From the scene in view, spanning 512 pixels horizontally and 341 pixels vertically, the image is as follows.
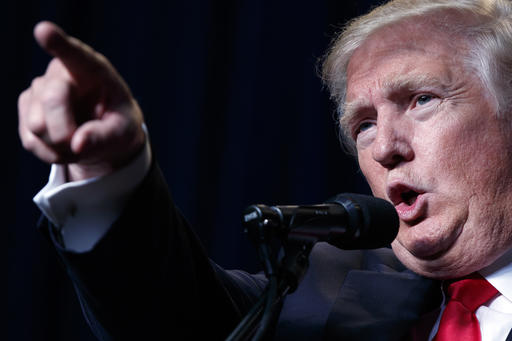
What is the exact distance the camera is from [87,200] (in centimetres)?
94

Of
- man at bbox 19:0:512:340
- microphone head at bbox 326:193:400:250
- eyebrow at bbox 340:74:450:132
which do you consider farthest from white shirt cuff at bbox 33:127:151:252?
eyebrow at bbox 340:74:450:132

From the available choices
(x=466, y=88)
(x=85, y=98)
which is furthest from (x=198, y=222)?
(x=85, y=98)

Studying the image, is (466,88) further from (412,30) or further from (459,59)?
(412,30)

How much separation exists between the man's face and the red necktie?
0.12 ft

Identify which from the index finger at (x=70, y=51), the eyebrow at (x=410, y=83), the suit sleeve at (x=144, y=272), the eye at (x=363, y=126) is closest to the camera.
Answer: the index finger at (x=70, y=51)

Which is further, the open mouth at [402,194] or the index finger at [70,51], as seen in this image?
the open mouth at [402,194]

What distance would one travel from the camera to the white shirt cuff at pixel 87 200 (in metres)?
0.92

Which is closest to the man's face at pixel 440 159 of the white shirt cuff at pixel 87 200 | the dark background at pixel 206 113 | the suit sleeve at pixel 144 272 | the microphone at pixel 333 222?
the microphone at pixel 333 222

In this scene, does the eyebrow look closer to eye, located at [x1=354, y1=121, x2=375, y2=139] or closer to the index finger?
eye, located at [x1=354, y1=121, x2=375, y2=139]

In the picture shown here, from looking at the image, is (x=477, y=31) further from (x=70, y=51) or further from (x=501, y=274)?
(x=70, y=51)

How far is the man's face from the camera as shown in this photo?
1.38 metres

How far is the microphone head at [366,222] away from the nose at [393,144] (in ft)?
1.43

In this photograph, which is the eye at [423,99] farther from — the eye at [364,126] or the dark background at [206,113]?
the dark background at [206,113]

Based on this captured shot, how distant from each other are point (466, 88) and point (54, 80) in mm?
1051
